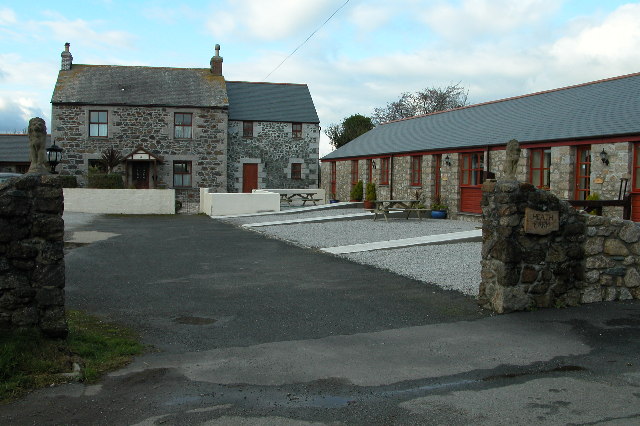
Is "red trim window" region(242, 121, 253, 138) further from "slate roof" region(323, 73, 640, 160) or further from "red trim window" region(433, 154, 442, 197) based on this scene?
"red trim window" region(433, 154, 442, 197)

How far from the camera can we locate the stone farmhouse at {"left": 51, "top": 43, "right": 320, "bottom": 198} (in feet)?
112

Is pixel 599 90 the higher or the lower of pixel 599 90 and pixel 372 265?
the higher

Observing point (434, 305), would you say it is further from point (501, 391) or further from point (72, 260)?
point (72, 260)

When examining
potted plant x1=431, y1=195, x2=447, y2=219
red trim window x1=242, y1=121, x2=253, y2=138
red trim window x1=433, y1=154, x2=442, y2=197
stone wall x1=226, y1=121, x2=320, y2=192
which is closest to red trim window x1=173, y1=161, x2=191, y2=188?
stone wall x1=226, y1=121, x2=320, y2=192

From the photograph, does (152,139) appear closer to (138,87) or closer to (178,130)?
(178,130)

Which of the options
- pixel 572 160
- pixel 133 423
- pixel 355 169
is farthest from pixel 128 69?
pixel 133 423

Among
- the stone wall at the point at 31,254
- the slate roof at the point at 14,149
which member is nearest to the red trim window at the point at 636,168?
the stone wall at the point at 31,254

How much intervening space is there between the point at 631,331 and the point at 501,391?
268 cm

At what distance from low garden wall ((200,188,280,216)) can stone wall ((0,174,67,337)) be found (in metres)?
21.6

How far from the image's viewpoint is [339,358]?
5.59m

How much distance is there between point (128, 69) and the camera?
37.0 meters

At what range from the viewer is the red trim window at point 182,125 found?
115 feet

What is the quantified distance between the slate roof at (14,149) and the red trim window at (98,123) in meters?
10.6

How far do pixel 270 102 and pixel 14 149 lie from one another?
1990cm
